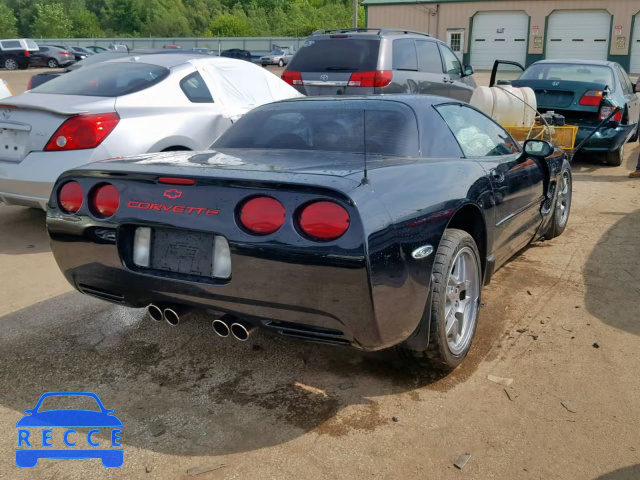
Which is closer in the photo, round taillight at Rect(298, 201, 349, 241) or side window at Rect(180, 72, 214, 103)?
round taillight at Rect(298, 201, 349, 241)

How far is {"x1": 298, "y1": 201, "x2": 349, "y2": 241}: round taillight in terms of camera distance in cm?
271

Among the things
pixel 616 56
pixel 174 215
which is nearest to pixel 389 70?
pixel 174 215

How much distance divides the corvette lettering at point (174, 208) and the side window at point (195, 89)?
3.42m

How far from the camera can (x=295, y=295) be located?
2789 mm

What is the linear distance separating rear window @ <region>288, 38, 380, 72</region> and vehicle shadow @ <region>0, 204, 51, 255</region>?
14.4 feet

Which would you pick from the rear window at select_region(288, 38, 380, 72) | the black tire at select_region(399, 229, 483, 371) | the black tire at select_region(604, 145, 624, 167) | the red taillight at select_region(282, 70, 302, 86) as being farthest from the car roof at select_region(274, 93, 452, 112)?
the black tire at select_region(604, 145, 624, 167)

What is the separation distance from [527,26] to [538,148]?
3797cm

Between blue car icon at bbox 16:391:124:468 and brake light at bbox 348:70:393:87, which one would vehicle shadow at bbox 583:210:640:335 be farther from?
brake light at bbox 348:70:393:87

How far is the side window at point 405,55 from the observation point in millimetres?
9258

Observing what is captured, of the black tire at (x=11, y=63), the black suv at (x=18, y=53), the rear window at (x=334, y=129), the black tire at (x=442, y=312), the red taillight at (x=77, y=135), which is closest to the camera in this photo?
the black tire at (x=442, y=312)

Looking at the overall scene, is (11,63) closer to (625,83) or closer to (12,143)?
(625,83)

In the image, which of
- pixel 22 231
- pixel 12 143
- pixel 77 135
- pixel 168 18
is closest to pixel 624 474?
pixel 77 135

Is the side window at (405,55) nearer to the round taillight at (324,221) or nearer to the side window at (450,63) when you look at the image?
the side window at (450,63)

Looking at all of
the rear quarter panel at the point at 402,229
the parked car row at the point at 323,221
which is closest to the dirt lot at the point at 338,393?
the parked car row at the point at 323,221
